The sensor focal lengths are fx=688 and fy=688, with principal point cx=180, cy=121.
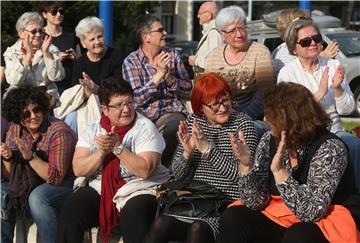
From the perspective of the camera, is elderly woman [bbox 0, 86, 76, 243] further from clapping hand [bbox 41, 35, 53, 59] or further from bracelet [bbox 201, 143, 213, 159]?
bracelet [bbox 201, 143, 213, 159]

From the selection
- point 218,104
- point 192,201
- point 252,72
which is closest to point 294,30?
point 252,72

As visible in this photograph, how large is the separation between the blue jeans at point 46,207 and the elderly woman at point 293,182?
137 centimetres

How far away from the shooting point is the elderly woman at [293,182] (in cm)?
373

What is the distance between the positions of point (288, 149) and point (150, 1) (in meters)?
20.8

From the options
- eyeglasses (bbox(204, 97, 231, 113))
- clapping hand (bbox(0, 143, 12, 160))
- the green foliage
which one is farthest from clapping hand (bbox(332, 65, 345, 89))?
the green foliage

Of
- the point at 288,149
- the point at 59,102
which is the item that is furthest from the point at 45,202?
the point at 288,149

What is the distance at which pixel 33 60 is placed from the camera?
611 cm

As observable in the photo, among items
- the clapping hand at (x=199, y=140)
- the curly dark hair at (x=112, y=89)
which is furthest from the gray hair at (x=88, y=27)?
the clapping hand at (x=199, y=140)

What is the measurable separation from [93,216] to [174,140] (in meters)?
1.09

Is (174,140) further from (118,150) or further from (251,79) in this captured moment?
(118,150)

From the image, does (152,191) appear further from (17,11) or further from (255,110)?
(17,11)

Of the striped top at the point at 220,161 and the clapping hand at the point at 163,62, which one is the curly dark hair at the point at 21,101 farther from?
the striped top at the point at 220,161

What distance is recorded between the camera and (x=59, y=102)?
5.97 m

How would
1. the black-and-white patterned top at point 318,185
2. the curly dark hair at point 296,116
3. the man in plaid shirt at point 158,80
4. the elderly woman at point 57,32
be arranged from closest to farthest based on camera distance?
the black-and-white patterned top at point 318,185, the curly dark hair at point 296,116, the man in plaid shirt at point 158,80, the elderly woman at point 57,32
